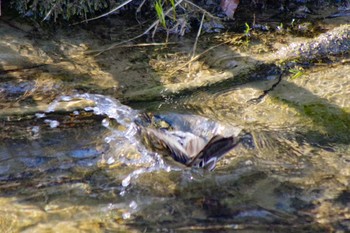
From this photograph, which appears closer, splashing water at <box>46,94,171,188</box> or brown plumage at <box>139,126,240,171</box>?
brown plumage at <box>139,126,240,171</box>

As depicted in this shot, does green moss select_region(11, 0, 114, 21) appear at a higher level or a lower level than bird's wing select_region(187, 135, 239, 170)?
higher

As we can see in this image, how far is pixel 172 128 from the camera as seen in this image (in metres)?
3.33

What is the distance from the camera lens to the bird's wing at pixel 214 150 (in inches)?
112

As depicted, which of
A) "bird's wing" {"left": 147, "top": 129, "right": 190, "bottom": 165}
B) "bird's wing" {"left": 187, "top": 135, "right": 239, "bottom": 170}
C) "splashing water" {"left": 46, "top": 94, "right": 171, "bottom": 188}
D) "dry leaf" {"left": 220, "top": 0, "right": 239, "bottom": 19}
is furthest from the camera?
"dry leaf" {"left": 220, "top": 0, "right": 239, "bottom": 19}

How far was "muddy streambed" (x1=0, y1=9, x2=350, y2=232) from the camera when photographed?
9.10 feet

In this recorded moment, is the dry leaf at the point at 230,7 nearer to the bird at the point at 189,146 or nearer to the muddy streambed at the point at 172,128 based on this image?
the muddy streambed at the point at 172,128

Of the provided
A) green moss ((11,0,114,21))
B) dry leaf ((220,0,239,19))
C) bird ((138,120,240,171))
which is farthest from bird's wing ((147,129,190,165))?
dry leaf ((220,0,239,19))

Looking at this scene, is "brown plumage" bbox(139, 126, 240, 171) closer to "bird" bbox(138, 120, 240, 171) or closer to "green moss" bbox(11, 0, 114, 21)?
"bird" bbox(138, 120, 240, 171)

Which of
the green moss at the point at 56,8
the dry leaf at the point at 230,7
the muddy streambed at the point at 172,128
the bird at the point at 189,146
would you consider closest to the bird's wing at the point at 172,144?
the bird at the point at 189,146

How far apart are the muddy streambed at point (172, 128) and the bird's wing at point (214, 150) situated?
13cm

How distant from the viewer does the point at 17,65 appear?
390 cm

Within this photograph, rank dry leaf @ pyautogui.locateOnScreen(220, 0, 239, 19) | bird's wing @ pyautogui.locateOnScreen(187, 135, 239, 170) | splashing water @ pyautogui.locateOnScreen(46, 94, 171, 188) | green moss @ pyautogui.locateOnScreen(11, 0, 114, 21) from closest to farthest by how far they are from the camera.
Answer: bird's wing @ pyautogui.locateOnScreen(187, 135, 239, 170)
splashing water @ pyautogui.locateOnScreen(46, 94, 171, 188)
green moss @ pyautogui.locateOnScreen(11, 0, 114, 21)
dry leaf @ pyautogui.locateOnScreen(220, 0, 239, 19)

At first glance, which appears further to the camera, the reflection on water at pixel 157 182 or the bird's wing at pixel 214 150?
the bird's wing at pixel 214 150

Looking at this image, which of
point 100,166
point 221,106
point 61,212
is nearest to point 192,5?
point 221,106
